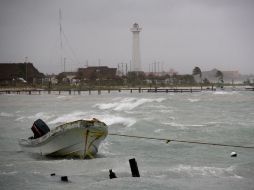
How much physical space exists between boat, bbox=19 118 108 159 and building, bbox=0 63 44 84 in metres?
135

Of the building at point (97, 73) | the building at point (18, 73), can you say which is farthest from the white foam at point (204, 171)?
the building at point (97, 73)

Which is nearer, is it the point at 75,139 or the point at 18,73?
the point at 75,139

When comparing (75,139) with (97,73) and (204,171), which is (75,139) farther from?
(97,73)

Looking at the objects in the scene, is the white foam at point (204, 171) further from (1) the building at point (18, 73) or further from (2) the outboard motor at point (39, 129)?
(1) the building at point (18, 73)

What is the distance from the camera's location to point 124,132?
100ft

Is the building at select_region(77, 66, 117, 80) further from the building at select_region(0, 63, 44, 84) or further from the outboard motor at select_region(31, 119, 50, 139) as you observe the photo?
the outboard motor at select_region(31, 119, 50, 139)

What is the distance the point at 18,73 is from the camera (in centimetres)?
15550

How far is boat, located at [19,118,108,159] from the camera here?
61.8 ft

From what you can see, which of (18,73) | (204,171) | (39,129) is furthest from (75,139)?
(18,73)

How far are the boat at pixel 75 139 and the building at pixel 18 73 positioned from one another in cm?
13469

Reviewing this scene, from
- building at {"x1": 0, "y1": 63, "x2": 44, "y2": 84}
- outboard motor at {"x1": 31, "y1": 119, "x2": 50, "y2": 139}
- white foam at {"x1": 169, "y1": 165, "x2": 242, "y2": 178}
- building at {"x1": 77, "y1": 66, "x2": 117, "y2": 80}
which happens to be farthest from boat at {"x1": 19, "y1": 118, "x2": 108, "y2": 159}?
building at {"x1": 77, "y1": 66, "x2": 117, "y2": 80}

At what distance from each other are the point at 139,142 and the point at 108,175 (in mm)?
9371

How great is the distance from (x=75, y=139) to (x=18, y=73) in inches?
5580

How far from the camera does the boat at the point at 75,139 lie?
1883 cm
